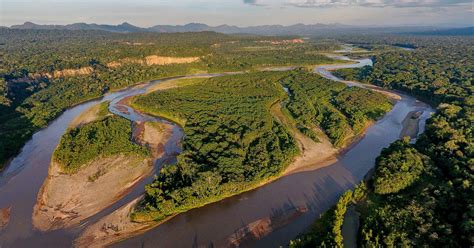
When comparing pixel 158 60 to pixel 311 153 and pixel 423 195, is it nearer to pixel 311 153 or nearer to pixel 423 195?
pixel 311 153

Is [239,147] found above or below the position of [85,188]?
above

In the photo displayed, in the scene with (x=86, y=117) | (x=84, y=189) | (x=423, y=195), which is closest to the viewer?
(x=423, y=195)

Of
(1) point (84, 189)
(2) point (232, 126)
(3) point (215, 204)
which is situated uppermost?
(2) point (232, 126)

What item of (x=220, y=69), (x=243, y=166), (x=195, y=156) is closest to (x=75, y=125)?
(x=195, y=156)

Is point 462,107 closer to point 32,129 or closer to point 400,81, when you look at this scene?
point 400,81

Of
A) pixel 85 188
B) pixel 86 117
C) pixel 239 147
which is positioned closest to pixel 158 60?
pixel 86 117
